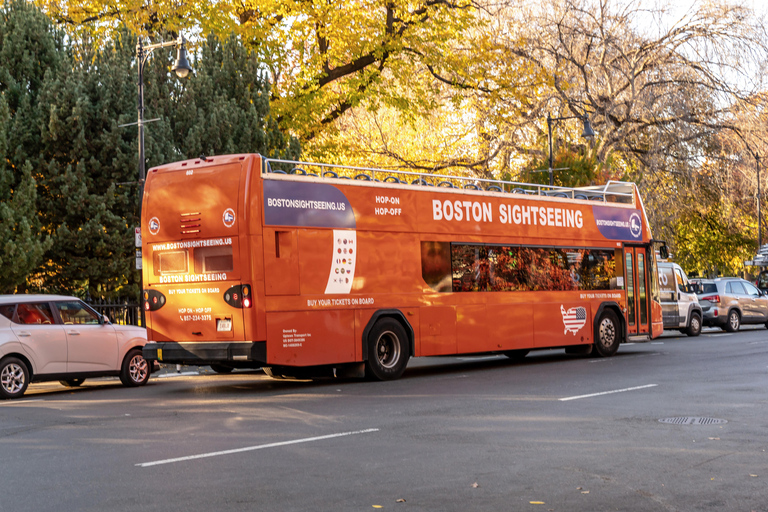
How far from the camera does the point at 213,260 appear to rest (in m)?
14.0

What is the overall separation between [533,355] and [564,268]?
333 cm

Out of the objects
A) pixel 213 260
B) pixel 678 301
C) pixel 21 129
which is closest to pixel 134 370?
pixel 213 260

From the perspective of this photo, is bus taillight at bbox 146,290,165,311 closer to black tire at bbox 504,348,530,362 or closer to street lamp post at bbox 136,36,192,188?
street lamp post at bbox 136,36,192,188

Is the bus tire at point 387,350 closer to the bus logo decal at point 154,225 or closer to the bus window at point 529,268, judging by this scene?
the bus window at point 529,268

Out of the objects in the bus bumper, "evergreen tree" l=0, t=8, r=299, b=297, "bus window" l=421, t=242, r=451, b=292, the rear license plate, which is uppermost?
"evergreen tree" l=0, t=8, r=299, b=297

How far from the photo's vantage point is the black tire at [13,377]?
14086 mm

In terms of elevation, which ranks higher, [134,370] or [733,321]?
[134,370]

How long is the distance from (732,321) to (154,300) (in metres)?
22.4

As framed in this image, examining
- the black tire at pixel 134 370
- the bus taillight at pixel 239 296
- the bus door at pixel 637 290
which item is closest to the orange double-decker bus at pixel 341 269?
the bus taillight at pixel 239 296

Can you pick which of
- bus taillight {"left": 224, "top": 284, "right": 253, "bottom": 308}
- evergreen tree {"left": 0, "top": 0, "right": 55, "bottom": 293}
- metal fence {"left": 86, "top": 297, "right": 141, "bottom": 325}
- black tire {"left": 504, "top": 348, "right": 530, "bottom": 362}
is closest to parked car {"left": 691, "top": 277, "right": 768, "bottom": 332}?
black tire {"left": 504, "top": 348, "right": 530, "bottom": 362}

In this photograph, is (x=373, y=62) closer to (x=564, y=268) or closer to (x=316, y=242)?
(x=564, y=268)

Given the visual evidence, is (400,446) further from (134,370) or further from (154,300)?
(134,370)

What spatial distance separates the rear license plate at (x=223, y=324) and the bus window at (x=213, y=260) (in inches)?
29.6

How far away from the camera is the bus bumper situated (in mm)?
13461
